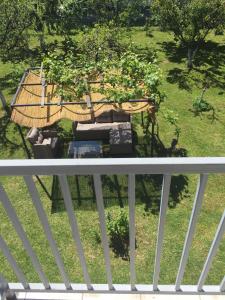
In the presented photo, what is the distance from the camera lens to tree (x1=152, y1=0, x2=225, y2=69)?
12.9 metres

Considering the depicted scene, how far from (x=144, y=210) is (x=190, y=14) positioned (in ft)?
28.1

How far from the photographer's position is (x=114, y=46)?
11.3 m

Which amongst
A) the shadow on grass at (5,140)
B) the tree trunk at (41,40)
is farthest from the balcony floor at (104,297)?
the tree trunk at (41,40)

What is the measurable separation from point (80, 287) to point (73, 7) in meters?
17.0

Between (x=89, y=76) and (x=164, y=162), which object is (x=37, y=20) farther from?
(x=164, y=162)

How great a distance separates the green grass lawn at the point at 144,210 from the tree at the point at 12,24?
2.50 meters

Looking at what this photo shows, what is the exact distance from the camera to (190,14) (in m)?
13.1

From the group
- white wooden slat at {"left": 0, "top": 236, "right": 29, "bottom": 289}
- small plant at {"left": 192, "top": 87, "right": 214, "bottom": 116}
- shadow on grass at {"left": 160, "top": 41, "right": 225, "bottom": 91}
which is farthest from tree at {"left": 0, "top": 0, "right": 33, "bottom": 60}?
white wooden slat at {"left": 0, "top": 236, "right": 29, "bottom": 289}

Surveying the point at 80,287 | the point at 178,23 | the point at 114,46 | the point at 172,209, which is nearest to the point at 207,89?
the point at 178,23

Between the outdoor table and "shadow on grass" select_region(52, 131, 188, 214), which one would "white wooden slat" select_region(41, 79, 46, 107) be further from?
"shadow on grass" select_region(52, 131, 188, 214)

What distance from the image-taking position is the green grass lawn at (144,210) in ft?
23.8

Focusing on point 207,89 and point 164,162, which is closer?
point 164,162

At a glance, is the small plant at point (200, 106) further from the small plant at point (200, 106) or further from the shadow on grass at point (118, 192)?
the shadow on grass at point (118, 192)

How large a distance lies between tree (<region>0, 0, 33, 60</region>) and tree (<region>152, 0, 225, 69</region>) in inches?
215
